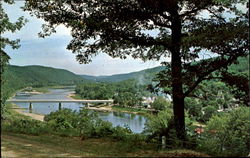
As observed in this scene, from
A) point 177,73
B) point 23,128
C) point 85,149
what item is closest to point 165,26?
point 177,73

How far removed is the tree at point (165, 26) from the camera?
659 centimetres

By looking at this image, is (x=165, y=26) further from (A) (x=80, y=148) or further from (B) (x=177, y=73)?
(A) (x=80, y=148)

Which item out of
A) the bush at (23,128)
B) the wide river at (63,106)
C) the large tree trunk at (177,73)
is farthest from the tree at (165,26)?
the wide river at (63,106)

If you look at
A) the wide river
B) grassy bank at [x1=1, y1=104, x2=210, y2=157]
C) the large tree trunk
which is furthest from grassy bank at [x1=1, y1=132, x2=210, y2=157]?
the wide river

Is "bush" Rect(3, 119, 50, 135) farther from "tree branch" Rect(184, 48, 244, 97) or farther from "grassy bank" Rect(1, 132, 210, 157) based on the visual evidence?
"tree branch" Rect(184, 48, 244, 97)

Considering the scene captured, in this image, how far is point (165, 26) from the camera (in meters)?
7.34

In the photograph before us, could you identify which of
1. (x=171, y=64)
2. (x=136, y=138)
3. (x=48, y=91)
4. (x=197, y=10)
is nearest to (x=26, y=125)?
(x=136, y=138)

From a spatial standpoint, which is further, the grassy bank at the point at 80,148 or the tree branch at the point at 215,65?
the tree branch at the point at 215,65

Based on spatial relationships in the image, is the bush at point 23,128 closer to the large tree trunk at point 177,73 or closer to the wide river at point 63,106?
the large tree trunk at point 177,73

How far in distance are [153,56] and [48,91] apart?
5270 cm

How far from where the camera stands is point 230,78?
698cm

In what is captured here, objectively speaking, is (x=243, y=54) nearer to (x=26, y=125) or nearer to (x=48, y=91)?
(x=26, y=125)

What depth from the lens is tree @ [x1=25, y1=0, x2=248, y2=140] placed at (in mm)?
6594

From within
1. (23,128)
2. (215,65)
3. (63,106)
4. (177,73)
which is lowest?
(63,106)
